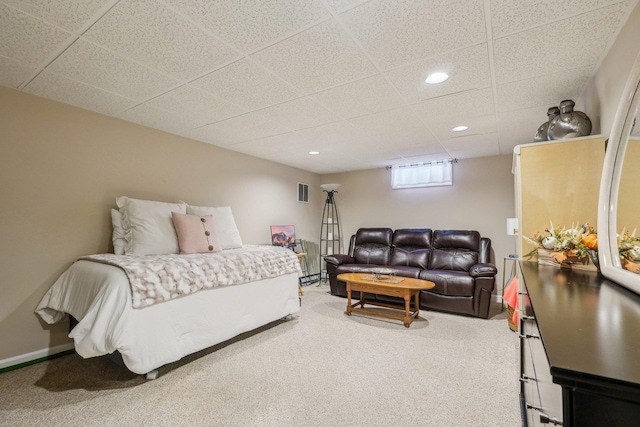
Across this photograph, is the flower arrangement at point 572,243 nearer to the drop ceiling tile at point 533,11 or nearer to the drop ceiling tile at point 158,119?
the drop ceiling tile at point 533,11

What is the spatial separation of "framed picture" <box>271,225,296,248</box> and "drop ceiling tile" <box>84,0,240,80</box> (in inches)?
121

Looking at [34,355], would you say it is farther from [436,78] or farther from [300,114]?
[436,78]

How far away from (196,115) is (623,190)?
3.17 m

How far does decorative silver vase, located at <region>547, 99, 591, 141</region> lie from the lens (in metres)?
1.96

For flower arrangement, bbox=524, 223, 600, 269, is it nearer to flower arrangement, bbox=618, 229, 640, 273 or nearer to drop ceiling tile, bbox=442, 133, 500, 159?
flower arrangement, bbox=618, 229, 640, 273

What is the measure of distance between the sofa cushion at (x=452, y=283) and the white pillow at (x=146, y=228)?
3132mm

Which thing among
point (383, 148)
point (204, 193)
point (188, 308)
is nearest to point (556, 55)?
point (383, 148)

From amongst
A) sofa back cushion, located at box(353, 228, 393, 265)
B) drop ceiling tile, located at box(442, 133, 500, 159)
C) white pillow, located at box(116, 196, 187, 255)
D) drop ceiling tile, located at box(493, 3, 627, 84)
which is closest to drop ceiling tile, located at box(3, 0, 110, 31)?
white pillow, located at box(116, 196, 187, 255)

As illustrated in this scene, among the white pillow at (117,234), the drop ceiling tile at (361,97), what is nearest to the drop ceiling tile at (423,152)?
the drop ceiling tile at (361,97)

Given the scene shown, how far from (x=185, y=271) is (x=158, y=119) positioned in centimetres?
170

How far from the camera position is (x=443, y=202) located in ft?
16.4

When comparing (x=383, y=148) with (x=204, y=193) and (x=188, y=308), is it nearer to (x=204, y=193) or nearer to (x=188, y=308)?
(x=204, y=193)

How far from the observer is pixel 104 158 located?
2.91 m

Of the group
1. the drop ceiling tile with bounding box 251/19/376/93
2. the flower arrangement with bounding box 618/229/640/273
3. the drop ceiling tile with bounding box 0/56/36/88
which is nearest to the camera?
the flower arrangement with bounding box 618/229/640/273
